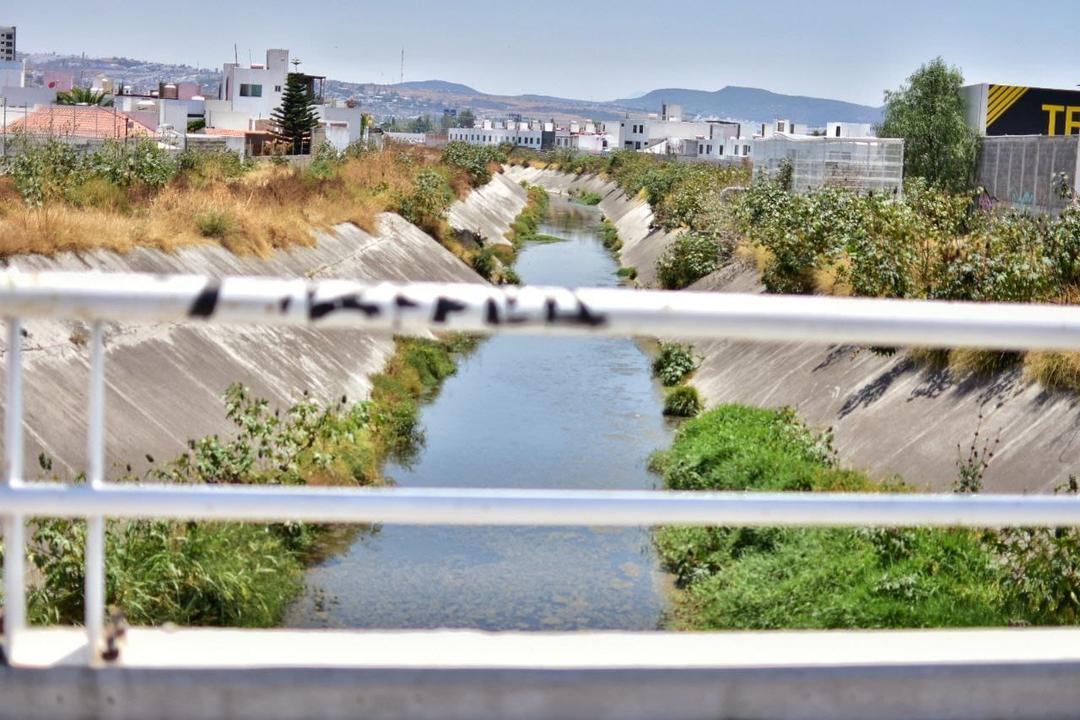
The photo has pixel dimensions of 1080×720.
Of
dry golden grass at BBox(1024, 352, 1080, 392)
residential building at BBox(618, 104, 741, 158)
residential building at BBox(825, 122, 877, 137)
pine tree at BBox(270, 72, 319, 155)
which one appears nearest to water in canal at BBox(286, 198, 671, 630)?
dry golden grass at BBox(1024, 352, 1080, 392)

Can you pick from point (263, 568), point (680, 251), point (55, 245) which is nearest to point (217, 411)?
point (55, 245)

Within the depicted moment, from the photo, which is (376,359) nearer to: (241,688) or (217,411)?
(217,411)

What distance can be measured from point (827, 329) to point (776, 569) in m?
8.44

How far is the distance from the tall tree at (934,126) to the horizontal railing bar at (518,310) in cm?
4213

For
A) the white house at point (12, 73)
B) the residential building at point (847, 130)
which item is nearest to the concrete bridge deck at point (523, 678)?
the residential building at point (847, 130)

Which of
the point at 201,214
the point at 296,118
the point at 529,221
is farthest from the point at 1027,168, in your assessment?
the point at 296,118

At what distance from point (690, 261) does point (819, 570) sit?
21.8 metres

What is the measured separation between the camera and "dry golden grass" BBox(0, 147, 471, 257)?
17359 mm

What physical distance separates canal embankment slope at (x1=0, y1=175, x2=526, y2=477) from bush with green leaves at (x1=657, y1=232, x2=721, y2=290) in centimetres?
852

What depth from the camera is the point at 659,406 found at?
2220 cm

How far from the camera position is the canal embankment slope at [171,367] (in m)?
12.9

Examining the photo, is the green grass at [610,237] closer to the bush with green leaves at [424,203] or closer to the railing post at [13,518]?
the bush with green leaves at [424,203]

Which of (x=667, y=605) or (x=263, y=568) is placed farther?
(x=667, y=605)

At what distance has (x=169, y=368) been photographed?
15711 millimetres
